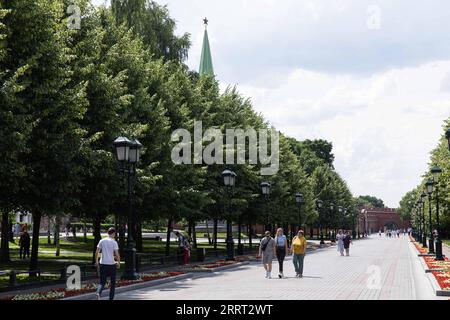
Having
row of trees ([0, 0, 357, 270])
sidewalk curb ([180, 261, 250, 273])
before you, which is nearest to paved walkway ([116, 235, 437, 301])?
sidewalk curb ([180, 261, 250, 273])

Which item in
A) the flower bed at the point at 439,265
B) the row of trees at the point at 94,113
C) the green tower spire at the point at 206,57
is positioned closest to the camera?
the row of trees at the point at 94,113

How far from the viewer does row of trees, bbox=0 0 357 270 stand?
1853cm

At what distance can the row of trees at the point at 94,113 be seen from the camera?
730 inches

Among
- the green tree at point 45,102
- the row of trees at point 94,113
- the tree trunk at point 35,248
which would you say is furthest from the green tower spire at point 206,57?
the green tree at point 45,102

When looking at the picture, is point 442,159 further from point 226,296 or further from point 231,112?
point 226,296

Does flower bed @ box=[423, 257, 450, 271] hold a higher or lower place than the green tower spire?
lower

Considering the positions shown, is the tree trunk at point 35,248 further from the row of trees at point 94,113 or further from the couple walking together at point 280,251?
the couple walking together at point 280,251

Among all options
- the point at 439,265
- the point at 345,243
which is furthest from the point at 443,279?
the point at 345,243

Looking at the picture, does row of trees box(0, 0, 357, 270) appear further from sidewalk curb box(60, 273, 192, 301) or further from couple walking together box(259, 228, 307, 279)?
couple walking together box(259, 228, 307, 279)

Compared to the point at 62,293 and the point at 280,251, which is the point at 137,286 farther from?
the point at 280,251

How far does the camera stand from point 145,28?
3888 cm

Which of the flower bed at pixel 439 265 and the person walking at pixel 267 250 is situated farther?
the flower bed at pixel 439 265

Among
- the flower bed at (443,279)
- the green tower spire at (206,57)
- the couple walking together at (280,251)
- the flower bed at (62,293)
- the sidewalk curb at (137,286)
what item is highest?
the green tower spire at (206,57)
